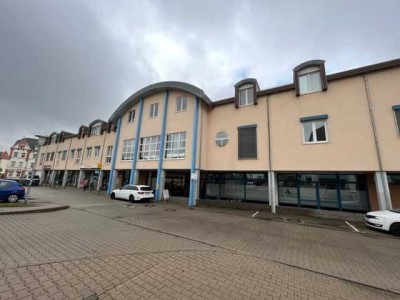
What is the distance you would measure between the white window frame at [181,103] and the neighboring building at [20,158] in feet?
206

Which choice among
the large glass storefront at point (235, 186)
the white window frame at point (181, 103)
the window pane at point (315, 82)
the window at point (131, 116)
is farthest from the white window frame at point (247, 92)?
the window at point (131, 116)

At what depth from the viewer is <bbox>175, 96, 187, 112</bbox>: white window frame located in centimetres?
1844

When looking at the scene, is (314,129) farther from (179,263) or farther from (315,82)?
(179,263)

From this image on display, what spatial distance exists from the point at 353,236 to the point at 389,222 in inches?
83.4

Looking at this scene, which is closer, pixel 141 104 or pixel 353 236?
pixel 353 236

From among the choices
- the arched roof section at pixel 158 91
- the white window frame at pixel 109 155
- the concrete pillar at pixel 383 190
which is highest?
the arched roof section at pixel 158 91

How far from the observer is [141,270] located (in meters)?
4.07

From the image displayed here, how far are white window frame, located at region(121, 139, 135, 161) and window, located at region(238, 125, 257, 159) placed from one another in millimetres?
→ 12124

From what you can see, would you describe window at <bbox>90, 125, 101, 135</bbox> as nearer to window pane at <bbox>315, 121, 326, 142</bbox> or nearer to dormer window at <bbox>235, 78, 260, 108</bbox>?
dormer window at <bbox>235, 78, 260, 108</bbox>

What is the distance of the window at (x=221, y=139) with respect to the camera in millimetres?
16405

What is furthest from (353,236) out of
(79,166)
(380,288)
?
(79,166)

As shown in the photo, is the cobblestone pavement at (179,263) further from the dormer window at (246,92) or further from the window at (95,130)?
the window at (95,130)

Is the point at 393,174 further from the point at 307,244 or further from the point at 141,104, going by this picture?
the point at 141,104

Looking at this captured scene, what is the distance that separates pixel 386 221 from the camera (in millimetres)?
8633
